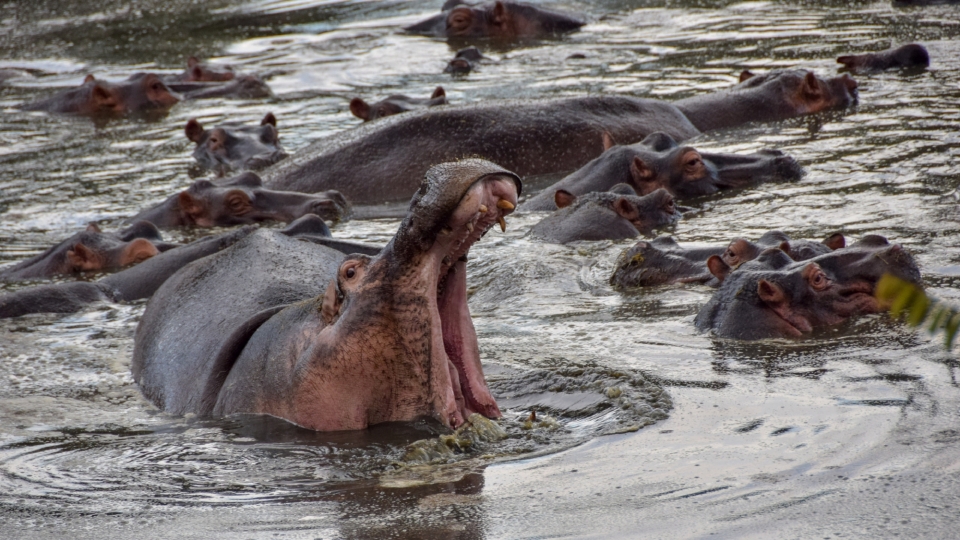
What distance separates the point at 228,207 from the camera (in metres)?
8.44

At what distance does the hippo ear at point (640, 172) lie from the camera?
7875 millimetres

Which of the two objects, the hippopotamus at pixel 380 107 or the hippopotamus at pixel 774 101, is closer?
the hippopotamus at pixel 774 101

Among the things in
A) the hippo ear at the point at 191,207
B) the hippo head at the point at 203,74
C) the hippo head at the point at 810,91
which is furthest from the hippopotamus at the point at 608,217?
the hippo head at the point at 203,74

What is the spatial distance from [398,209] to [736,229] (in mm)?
2380

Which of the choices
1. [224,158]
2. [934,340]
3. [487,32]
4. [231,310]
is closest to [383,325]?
[231,310]

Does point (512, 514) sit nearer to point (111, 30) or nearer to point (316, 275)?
point (316, 275)

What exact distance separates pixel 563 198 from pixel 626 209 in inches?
20.9

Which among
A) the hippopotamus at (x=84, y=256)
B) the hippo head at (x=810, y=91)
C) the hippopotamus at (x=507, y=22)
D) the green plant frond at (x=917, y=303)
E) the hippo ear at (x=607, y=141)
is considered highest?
the green plant frond at (x=917, y=303)

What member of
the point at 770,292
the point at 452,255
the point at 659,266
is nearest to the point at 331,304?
the point at 452,255

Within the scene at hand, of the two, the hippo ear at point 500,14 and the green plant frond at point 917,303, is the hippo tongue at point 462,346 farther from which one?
the hippo ear at point 500,14

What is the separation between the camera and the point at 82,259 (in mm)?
7449

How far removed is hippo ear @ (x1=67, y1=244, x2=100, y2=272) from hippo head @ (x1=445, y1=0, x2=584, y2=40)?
27.4 feet

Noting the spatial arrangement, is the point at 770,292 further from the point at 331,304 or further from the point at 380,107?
the point at 380,107

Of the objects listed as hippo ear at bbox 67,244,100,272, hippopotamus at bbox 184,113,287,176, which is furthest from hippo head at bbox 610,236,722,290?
hippopotamus at bbox 184,113,287,176
